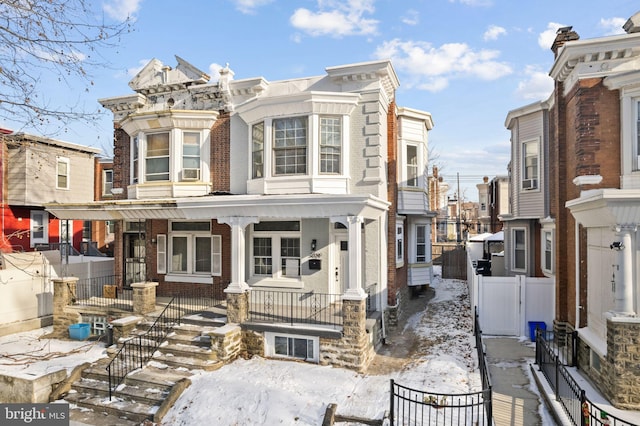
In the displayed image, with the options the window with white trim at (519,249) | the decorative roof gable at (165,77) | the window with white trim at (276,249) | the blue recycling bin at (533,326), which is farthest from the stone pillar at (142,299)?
the window with white trim at (519,249)

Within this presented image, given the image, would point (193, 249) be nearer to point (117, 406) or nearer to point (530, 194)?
point (117, 406)

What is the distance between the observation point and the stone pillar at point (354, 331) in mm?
10477

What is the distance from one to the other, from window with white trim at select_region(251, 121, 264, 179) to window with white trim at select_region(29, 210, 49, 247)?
1636 cm

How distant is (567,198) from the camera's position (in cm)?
1180

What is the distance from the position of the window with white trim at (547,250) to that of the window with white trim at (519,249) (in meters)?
1.49

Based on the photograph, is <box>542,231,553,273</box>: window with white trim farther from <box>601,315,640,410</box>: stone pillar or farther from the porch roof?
<box>601,315,640,410</box>: stone pillar

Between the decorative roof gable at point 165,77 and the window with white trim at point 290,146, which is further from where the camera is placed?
the decorative roof gable at point 165,77

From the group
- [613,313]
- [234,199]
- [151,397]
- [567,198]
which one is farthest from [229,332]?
[567,198]

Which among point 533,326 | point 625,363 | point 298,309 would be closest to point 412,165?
point 533,326

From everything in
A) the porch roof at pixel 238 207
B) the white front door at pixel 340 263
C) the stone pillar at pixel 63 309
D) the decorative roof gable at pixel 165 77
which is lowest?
the stone pillar at pixel 63 309

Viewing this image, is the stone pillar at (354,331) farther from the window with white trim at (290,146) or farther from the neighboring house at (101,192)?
the neighboring house at (101,192)

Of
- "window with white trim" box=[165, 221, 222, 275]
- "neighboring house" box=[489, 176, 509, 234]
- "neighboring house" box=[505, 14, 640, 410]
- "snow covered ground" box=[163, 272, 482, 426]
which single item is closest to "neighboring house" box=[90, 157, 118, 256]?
"window with white trim" box=[165, 221, 222, 275]

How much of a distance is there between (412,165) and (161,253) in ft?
36.1

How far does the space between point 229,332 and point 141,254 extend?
788 centimetres
